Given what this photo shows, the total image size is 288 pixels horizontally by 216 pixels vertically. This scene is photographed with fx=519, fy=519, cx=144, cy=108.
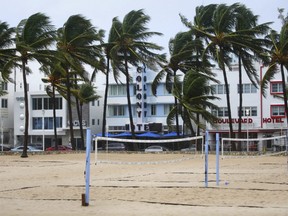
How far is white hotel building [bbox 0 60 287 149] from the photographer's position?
206 ft

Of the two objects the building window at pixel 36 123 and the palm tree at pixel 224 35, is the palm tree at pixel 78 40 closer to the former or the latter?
the palm tree at pixel 224 35

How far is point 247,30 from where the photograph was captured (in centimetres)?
4266

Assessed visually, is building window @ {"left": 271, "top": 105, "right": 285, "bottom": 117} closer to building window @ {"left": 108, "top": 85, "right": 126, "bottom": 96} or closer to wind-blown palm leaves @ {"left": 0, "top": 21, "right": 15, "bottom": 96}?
building window @ {"left": 108, "top": 85, "right": 126, "bottom": 96}

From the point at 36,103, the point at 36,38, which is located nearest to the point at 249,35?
the point at 36,38

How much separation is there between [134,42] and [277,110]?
2435 cm

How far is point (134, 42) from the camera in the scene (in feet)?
152

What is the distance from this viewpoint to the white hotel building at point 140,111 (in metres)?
62.8

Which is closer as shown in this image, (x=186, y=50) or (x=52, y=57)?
(x=52, y=57)

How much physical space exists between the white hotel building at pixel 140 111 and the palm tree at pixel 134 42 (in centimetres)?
1744

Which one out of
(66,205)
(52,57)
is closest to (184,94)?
(52,57)

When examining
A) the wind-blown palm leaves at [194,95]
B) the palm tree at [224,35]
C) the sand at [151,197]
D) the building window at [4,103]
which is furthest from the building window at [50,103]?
the sand at [151,197]

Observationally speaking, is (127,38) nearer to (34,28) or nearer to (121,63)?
(121,63)

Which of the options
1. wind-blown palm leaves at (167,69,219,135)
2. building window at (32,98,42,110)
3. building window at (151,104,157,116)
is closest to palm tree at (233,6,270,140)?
wind-blown palm leaves at (167,69,219,135)

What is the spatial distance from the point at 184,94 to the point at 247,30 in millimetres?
7907
